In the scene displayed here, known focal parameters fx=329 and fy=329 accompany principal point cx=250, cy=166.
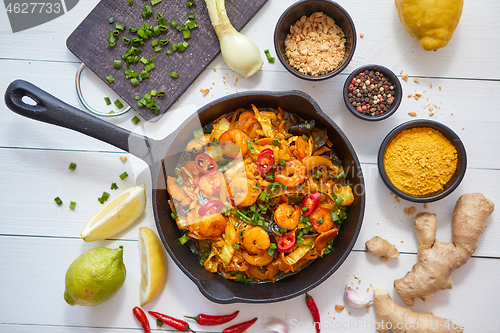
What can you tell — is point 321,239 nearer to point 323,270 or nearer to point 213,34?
point 323,270

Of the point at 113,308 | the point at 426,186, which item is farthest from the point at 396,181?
the point at 113,308

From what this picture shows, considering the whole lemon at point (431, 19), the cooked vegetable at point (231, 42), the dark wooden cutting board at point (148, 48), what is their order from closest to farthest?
the whole lemon at point (431, 19) < the cooked vegetable at point (231, 42) < the dark wooden cutting board at point (148, 48)

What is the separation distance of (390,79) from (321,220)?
949 mm

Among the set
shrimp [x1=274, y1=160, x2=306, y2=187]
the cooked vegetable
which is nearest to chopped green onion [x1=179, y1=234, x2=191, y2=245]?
shrimp [x1=274, y1=160, x2=306, y2=187]

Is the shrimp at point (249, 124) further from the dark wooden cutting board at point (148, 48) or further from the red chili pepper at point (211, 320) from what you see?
the red chili pepper at point (211, 320)

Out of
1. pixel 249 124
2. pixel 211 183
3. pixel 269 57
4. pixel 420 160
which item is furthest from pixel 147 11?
pixel 420 160

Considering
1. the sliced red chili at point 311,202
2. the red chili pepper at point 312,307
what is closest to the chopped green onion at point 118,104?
the sliced red chili at point 311,202

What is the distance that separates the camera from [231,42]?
2006mm

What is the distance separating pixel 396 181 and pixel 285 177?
0.69 metres

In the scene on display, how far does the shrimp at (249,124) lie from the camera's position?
1941 millimetres

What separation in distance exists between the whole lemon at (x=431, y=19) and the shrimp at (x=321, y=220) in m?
1.18

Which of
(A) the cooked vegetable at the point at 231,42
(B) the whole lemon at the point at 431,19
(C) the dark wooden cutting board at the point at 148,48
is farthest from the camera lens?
(C) the dark wooden cutting board at the point at 148,48

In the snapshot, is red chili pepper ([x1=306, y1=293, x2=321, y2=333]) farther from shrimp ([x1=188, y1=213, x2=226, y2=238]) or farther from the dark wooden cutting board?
the dark wooden cutting board

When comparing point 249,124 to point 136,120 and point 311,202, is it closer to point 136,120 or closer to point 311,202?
point 311,202
